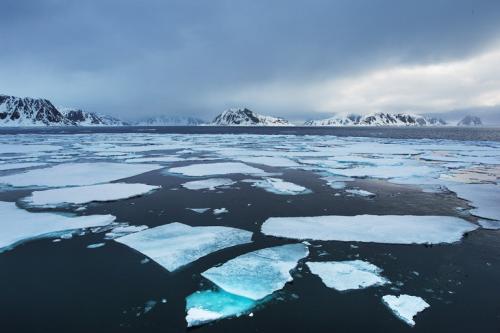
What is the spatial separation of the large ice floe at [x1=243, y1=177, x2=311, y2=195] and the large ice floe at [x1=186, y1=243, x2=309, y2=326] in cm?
526

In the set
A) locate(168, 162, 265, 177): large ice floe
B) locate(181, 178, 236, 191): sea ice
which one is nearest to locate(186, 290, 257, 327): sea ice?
locate(181, 178, 236, 191): sea ice

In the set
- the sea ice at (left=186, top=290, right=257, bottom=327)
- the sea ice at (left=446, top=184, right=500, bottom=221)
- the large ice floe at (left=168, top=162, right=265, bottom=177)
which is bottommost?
the sea ice at (left=186, top=290, right=257, bottom=327)

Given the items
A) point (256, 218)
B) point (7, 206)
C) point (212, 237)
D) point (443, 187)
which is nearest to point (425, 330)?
point (212, 237)

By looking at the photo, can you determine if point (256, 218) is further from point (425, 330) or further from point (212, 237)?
point (425, 330)

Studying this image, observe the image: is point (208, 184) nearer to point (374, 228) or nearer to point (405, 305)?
point (374, 228)

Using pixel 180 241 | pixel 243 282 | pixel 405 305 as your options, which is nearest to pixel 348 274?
pixel 405 305

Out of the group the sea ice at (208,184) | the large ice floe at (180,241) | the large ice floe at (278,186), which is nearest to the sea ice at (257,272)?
the large ice floe at (180,241)

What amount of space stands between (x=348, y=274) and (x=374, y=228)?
2.47 meters

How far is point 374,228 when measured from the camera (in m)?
8.04

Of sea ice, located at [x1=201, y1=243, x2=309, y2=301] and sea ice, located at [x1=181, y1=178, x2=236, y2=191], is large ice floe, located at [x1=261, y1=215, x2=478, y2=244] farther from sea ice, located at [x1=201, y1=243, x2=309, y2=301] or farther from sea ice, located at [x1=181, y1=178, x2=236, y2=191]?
sea ice, located at [x1=181, y1=178, x2=236, y2=191]

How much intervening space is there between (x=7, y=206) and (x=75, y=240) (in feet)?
13.6

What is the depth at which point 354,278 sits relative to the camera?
5.81 meters

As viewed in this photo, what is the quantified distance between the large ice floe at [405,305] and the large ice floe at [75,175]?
1182 centimetres

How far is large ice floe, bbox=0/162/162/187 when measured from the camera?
13.7 metres
